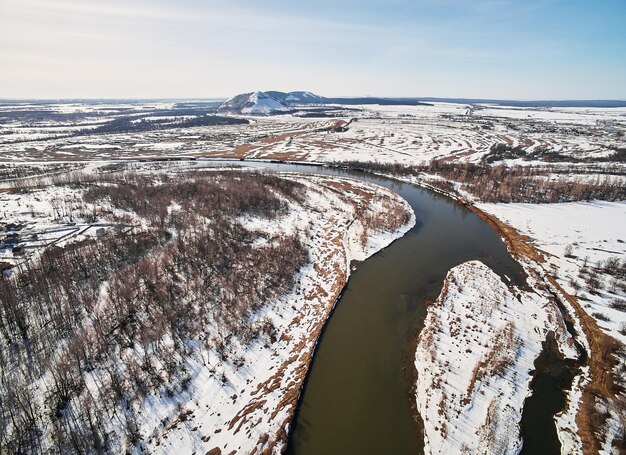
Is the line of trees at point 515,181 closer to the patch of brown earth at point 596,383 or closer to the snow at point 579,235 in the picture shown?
the snow at point 579,235

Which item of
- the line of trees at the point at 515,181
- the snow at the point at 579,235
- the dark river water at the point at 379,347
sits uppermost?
the line of trees at the point at 515,181

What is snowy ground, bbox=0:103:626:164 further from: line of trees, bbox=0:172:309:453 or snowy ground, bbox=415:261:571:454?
snowy ground, bbox=415:261:571:454

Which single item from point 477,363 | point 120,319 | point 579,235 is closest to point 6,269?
point 120,319

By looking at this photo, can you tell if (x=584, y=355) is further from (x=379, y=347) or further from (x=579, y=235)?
(x=579, y=235)

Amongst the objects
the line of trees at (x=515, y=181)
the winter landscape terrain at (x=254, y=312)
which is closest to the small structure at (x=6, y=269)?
the winter landscape terrain at (x=254, y=312)

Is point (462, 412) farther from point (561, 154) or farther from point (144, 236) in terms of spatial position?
point (561, 154)

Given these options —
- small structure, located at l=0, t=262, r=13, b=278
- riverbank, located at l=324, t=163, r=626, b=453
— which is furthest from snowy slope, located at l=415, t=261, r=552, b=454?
small structure, located at l=0, t=262, r=13, b=278
